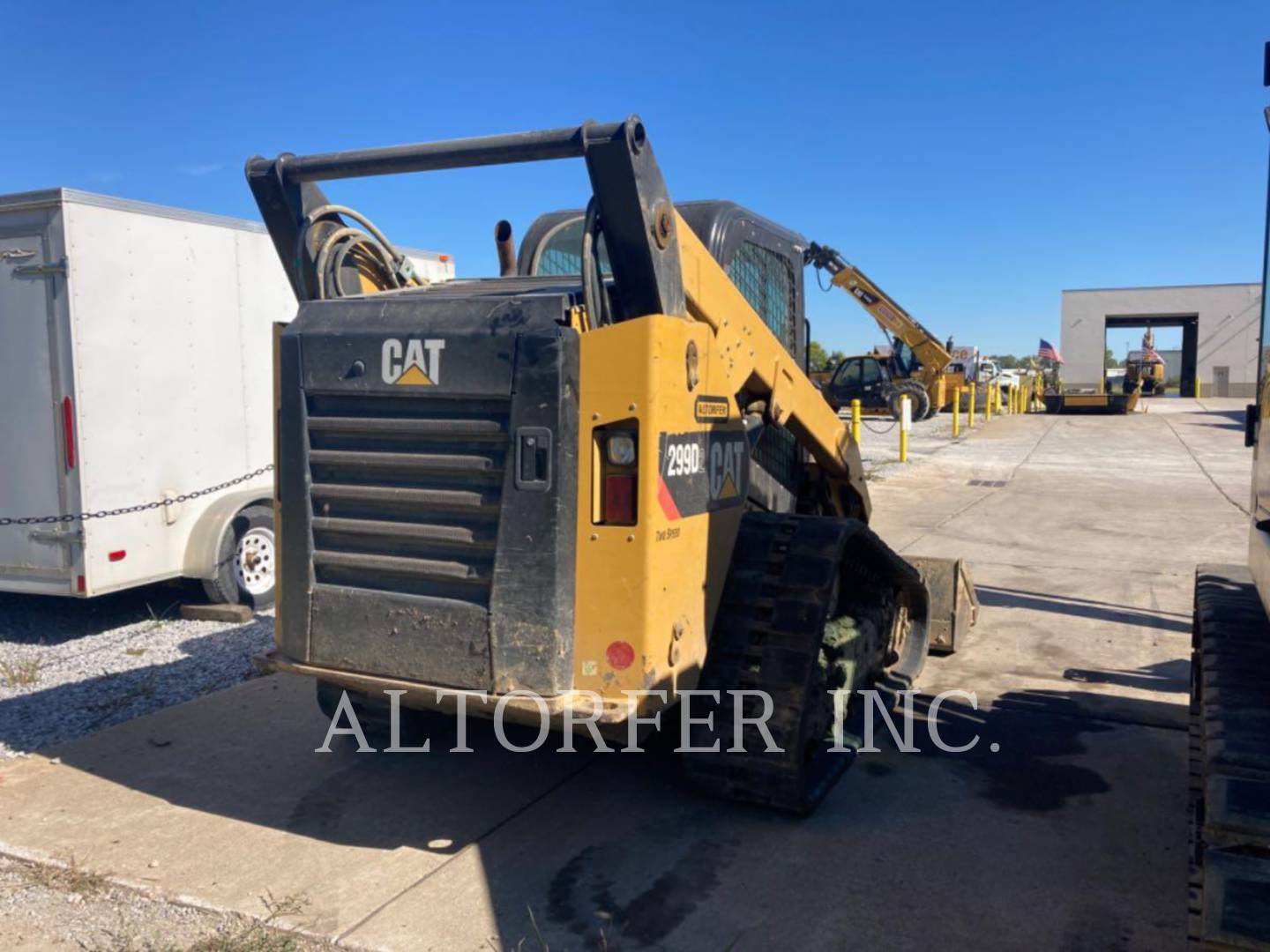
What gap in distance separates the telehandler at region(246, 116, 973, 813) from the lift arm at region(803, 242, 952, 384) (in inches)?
933

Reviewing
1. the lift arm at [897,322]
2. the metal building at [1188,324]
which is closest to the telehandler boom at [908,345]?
the lift arm at [897,322]

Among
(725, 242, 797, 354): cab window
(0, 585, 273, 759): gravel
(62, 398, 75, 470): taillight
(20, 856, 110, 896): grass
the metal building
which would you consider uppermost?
the metal building

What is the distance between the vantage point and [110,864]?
12.5 ft

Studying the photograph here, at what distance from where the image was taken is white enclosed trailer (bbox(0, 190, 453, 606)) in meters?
6.71

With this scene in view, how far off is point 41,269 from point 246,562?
251cm

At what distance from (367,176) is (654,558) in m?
1.85

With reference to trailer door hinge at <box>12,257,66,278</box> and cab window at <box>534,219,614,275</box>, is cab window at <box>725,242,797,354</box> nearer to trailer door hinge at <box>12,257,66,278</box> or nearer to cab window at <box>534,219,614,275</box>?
cab window at <box>534,219,614,275</box>

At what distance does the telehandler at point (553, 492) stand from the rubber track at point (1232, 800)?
1.38m

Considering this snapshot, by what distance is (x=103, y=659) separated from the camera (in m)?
6.59

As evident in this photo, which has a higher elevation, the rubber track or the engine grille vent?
the engine grille vent

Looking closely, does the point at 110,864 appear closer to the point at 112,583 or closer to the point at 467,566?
the point at 467,566

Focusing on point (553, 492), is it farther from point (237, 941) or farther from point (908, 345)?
point (908, 345)

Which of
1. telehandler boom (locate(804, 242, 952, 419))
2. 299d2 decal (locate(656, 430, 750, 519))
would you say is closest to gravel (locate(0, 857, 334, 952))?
299d2 decal (locate(656, 430, 750, 519))

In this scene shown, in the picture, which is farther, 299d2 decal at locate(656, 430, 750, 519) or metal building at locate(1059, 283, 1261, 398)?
metal building at locate(1059, 283, 1261, 398)
